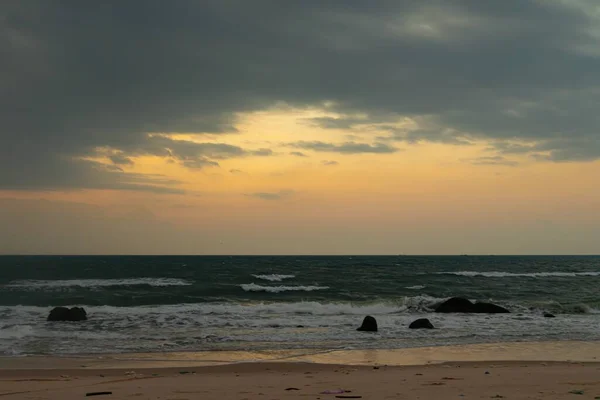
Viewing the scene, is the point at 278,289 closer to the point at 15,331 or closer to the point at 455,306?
the point at 455,306

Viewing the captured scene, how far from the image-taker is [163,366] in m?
12.2

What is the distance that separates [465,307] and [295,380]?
1801 cm

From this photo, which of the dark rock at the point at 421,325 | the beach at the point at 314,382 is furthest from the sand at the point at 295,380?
the dark rock at the point at 421,325

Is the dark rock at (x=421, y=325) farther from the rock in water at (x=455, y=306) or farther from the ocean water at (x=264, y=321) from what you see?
the rock in water at (x=455, y=306)

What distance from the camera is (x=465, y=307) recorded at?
2564 cm

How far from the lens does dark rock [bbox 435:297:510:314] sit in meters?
25.2

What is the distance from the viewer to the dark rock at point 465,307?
82.8ft

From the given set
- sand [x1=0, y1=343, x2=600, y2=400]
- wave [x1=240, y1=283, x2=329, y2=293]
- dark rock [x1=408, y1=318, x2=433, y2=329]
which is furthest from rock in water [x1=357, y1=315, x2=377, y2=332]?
wave [x1=240, y1=283, x2=329, y2=293]

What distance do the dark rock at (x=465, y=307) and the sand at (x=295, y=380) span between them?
12.9m

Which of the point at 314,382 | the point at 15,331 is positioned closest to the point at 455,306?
the point at 314,382

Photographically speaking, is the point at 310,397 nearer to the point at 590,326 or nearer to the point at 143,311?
the point at 590,326

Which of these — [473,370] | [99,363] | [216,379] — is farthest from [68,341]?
[473,370]

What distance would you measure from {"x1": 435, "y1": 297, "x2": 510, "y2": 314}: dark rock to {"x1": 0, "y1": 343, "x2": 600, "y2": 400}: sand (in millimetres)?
12908

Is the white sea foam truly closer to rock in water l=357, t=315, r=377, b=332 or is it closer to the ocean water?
the ocean water
